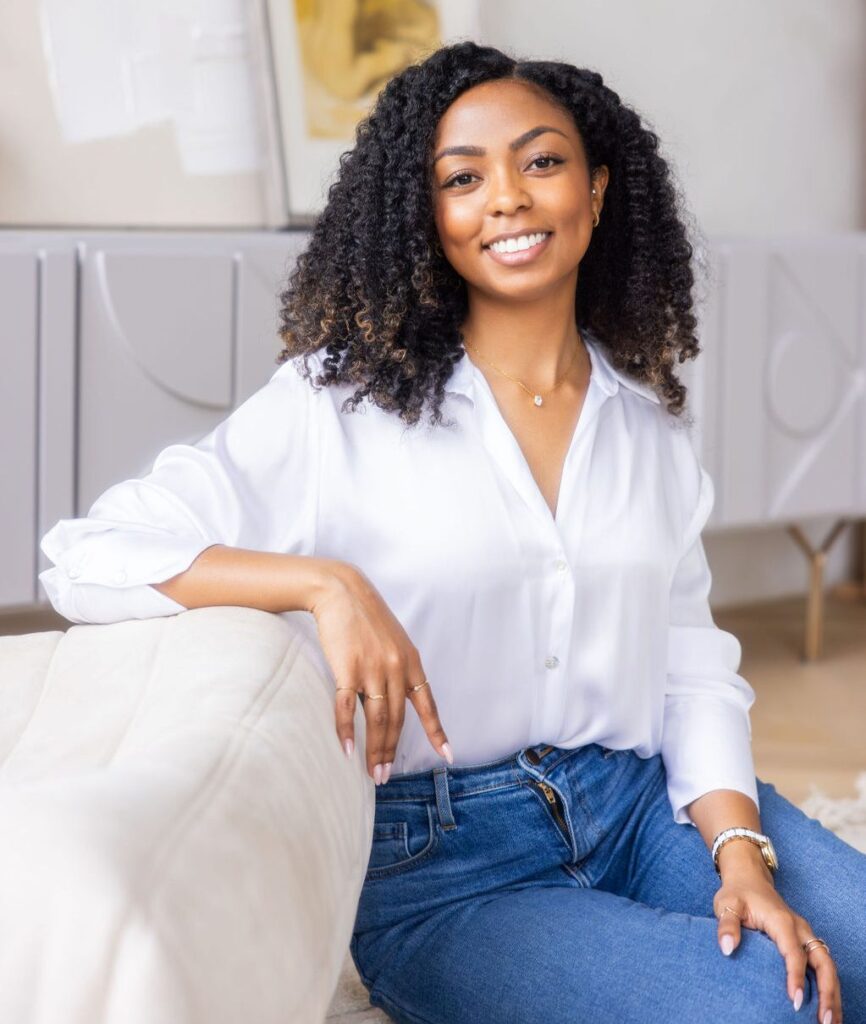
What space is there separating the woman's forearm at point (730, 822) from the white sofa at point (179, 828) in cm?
44

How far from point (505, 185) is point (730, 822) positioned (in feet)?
2.35

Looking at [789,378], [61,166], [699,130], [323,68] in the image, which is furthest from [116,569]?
[699,130]

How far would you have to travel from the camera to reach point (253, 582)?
1.33m

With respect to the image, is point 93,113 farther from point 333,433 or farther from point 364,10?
point 333,433

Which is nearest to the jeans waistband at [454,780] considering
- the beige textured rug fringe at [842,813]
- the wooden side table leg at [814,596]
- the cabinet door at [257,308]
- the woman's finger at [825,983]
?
the woman's finger at [825,983]

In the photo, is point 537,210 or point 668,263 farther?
point 668,263

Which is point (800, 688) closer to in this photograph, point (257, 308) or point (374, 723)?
point (257, 308)

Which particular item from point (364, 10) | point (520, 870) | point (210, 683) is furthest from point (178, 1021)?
point (364, 10)

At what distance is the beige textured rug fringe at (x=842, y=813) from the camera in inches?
98.2

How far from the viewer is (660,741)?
1626 millimetres

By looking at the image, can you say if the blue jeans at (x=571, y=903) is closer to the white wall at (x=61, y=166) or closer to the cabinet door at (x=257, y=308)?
the cabinet door at (x=257, y=308)

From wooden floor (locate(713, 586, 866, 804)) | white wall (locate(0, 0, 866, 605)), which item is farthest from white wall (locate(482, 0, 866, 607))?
wooden floor (locate(713, 586, 866, 804))

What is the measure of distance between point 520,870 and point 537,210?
2.28ft

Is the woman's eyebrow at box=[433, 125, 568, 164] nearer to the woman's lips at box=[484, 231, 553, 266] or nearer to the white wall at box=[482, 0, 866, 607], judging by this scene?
the woman's lips at box=[484, 231, 553, 266]
